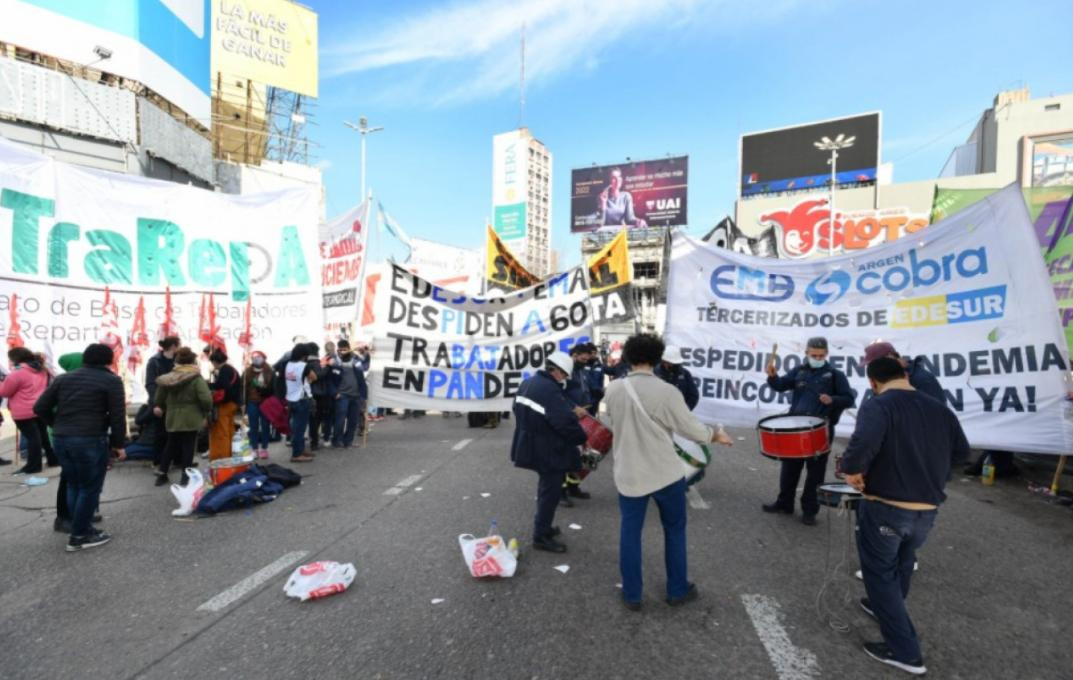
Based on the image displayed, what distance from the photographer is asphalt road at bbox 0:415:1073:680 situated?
9.60 ft

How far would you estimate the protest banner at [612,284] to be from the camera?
9.73m

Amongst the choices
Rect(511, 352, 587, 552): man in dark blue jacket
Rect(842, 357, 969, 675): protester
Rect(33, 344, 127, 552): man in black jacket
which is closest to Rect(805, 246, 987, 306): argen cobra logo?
Rect(842, 357, 969, 675): protester

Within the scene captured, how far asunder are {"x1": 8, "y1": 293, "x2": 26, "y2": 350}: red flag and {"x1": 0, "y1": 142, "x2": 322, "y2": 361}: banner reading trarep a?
0.08ft

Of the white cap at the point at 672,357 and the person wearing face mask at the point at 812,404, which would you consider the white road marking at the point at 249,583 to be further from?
the person wearing face mask at the point at 812,404

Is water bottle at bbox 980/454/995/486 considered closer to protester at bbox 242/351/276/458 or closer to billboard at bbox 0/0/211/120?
protester at bbox 242/351/276/458

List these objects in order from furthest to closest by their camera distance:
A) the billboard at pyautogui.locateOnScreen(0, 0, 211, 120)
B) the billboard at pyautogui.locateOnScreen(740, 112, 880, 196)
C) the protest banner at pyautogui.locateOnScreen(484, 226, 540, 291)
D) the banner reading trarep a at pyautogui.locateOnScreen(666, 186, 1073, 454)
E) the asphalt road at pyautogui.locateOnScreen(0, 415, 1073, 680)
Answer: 1. the billboard at pyautogui.locateOnScreen(740, 112, 880, 196)
2. the billboard at pyautogui.locateOnScreen(0, 0, 211, 120)
3. the protest banner at pyautogui.locateOnScreen(484, 226, 540, 291)
4. the banner reading trarep a at pyautogui.locateOnScreen(666, 186, 1073, 454)
5. the asphalt road at pyautogui.locateOnScreen(0, 415, 1073, 680)

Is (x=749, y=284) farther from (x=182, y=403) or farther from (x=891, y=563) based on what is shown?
(x=182, y=403)

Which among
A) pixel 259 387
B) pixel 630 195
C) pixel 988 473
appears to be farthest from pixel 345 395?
pixel 630 195

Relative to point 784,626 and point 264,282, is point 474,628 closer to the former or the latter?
point 784,626

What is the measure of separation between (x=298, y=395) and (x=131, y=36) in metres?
14.5

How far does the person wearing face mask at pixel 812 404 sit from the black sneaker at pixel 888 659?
2267 mm

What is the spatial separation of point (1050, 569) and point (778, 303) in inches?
136

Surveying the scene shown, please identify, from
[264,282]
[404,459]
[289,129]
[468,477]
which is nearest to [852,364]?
[468,477]

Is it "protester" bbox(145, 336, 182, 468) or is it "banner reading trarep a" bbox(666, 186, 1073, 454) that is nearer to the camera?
"banner reading trarep a" bbox(666, 186, 1073, 454)
